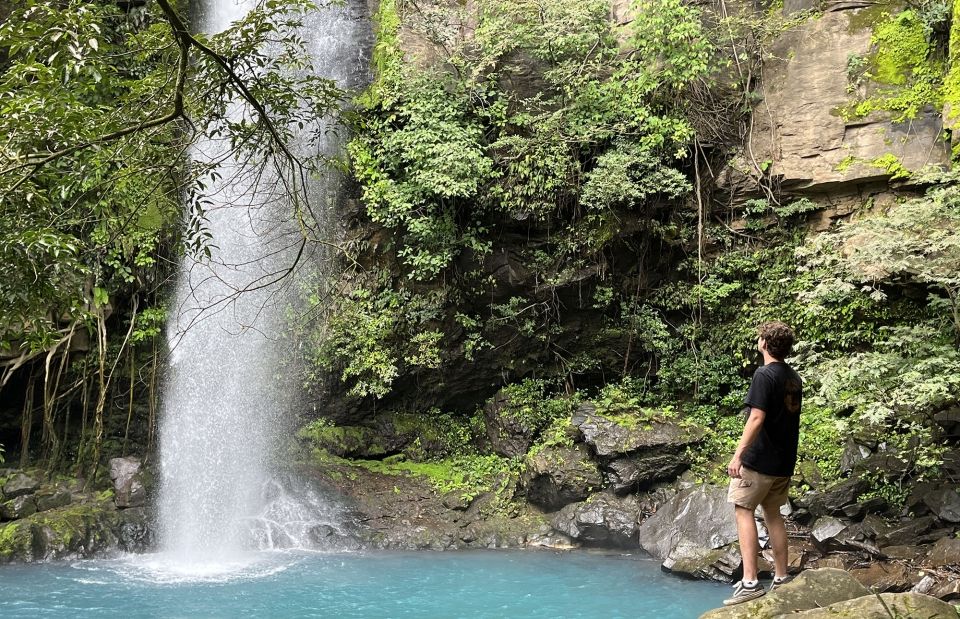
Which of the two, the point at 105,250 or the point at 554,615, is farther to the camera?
the point at 105,250

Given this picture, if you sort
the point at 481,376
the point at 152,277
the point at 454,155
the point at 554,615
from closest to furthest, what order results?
the point at 554,615 < the point at 454,155 < the point at 152,277 < the point at 481,376

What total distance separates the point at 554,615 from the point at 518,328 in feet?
16.8

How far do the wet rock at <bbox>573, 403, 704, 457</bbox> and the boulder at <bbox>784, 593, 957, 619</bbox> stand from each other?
18.0 feet

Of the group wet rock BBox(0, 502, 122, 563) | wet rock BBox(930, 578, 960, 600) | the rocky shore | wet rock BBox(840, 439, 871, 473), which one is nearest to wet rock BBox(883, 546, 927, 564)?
the rocky shore

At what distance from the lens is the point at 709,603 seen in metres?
6.56

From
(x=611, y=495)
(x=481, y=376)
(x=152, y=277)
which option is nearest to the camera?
(x=611, y=495)

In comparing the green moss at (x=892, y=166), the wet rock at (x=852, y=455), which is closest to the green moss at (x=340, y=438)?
the wet rock at (x=852, y=455)

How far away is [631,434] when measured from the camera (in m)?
9.27

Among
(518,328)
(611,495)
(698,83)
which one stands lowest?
(611,495)

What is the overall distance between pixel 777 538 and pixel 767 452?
0.58 meters

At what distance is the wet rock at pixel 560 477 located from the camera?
9250 millimetres

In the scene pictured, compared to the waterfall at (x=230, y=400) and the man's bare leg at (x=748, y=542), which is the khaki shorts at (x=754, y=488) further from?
the waterfall at (x=230, y=400)

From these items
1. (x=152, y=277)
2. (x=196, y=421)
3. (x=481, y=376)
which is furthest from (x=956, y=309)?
(x=152, y=277)

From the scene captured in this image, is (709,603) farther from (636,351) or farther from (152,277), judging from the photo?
(152,277)
